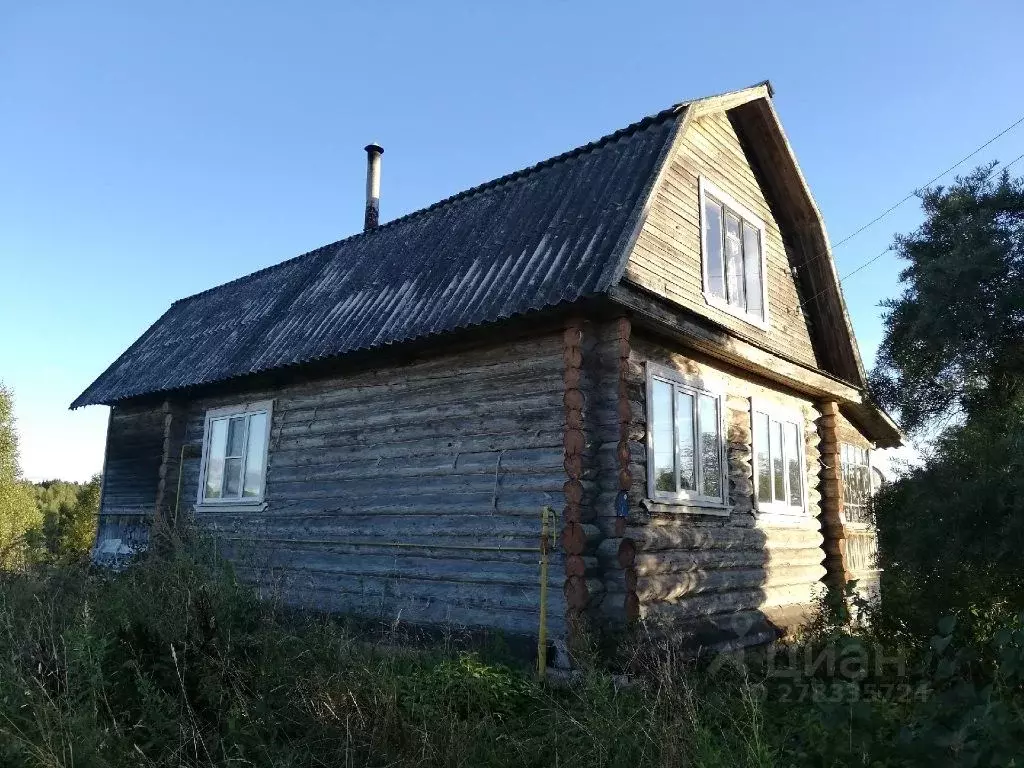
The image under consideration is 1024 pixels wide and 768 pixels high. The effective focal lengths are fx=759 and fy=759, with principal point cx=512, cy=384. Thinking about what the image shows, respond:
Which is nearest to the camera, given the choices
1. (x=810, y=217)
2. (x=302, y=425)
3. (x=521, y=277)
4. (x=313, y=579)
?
(x=521, y=277)

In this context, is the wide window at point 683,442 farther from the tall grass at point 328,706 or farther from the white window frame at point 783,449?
the tall grass at point 328,706

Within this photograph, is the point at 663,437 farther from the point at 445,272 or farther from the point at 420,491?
the point at 445,272

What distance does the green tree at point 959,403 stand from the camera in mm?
A: 7926

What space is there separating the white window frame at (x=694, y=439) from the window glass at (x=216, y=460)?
25.2 ft

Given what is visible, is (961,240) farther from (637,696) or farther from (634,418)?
(637,696)

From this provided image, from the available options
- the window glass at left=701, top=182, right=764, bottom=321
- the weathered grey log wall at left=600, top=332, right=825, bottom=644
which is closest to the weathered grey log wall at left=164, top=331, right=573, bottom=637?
the weathered grey log wall at left=600, top=332, right=825, bottom=644

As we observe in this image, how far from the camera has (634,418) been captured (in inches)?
344

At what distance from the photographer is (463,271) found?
10.3 m

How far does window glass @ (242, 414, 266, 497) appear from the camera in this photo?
480 inches

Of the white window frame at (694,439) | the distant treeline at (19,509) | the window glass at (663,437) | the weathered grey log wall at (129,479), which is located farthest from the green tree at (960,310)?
the distant treeline at (19,509)

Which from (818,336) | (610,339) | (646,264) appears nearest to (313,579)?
(610,339)

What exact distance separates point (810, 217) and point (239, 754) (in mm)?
12041

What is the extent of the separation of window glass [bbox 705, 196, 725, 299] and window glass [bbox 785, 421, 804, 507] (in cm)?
278

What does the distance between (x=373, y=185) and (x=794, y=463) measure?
35.8ft
